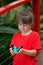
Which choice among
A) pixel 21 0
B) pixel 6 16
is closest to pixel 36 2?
pixel 21 0

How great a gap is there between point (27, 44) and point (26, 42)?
0.02m

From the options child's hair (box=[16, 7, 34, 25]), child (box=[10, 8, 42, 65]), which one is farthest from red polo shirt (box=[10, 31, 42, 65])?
child's hair (box=[16, 7, 34, 25])

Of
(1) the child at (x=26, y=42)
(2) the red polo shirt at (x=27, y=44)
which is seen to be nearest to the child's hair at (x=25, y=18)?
(1) the child at (x=26, y=42)

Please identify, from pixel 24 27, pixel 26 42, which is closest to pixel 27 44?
pixel 26 42

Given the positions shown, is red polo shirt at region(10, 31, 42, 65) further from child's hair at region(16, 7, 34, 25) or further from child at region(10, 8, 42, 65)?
child's hair at region(16, 7, 34, 25)

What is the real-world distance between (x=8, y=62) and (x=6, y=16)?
46.4 inches

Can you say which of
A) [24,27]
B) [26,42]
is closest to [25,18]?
[24,27]

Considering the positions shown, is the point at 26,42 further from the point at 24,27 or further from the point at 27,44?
the point at 24,27

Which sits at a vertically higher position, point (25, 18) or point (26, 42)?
point (25, 18)

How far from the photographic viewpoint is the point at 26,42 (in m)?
3.00

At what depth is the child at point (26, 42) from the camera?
116 inches

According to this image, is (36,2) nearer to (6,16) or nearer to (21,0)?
(21,0)

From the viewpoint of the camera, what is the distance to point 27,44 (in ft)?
9.86

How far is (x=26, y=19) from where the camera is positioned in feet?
9.73
